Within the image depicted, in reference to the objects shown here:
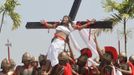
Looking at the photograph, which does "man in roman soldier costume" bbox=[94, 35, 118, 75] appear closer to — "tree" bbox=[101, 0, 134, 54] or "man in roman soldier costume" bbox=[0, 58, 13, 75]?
"man in roman soldier costume" bbox=[0, 58, 13, 75]

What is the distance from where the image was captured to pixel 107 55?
1079cm

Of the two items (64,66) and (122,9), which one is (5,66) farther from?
(122,9)

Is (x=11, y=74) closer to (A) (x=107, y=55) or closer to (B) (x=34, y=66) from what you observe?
(B) (x=34, y=66)

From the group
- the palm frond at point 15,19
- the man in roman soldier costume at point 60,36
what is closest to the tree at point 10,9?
the palm frond at point 15,19

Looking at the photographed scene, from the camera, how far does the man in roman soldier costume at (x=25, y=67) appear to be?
37.6 ft

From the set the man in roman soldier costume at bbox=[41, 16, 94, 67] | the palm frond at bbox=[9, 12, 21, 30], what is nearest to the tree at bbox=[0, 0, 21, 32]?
the palm frond at bbox=[9, 12, 21, 30]

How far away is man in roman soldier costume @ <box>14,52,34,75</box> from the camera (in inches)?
451

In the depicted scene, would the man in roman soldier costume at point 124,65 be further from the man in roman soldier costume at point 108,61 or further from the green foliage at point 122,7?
the green foliage at point 122,7

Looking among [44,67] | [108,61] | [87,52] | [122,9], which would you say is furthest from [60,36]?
[122,9]

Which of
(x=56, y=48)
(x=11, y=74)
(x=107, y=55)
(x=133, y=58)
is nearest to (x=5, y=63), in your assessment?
(x=11, y=74)

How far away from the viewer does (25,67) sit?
38.1 feet

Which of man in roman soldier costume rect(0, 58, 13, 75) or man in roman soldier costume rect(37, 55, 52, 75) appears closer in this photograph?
man in roman soldier costume rect(37, 55, 52, 75)

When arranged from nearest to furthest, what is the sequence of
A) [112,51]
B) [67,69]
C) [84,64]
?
1. [67,69]
2. [112,51]
3. [84,64]

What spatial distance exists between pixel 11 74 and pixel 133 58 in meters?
2.60
